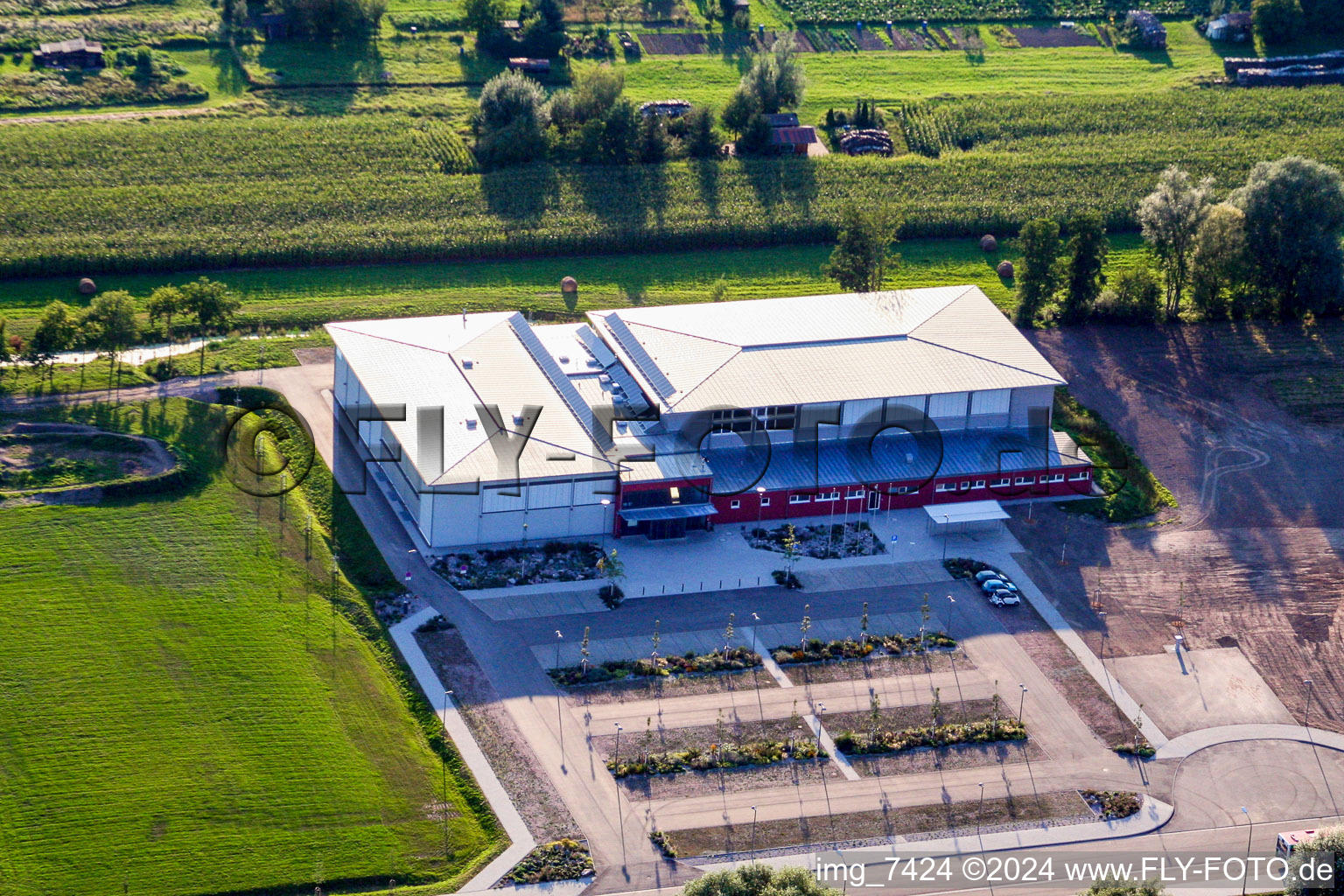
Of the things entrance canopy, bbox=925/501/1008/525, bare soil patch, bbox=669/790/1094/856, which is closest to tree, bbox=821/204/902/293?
entrance canopy, bbox=925/501/1008/525

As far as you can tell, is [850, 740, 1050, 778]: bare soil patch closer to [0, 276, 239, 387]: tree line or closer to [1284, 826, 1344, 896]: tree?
[1284, 826, 1344, 896]: tree

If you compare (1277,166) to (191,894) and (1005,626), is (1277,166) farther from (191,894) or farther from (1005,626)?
(191,894)

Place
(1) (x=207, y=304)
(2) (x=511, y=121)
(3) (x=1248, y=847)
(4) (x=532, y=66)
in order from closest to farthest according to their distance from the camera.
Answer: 1. (3) (x=1248, y=847)
2. (1) (x=207, y=304)
3. (2) (x=511, y=121)
4. (4) (x=532, y=66)

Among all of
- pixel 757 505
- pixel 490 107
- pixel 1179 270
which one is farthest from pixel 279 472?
pixel 1179 270

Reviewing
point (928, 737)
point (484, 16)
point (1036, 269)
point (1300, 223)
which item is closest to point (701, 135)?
point (484, 16)

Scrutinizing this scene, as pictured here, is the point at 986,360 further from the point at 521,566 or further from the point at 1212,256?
the point at 521,566

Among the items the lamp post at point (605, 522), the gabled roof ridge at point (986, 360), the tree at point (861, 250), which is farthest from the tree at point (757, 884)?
the tree at point (861, 250)
